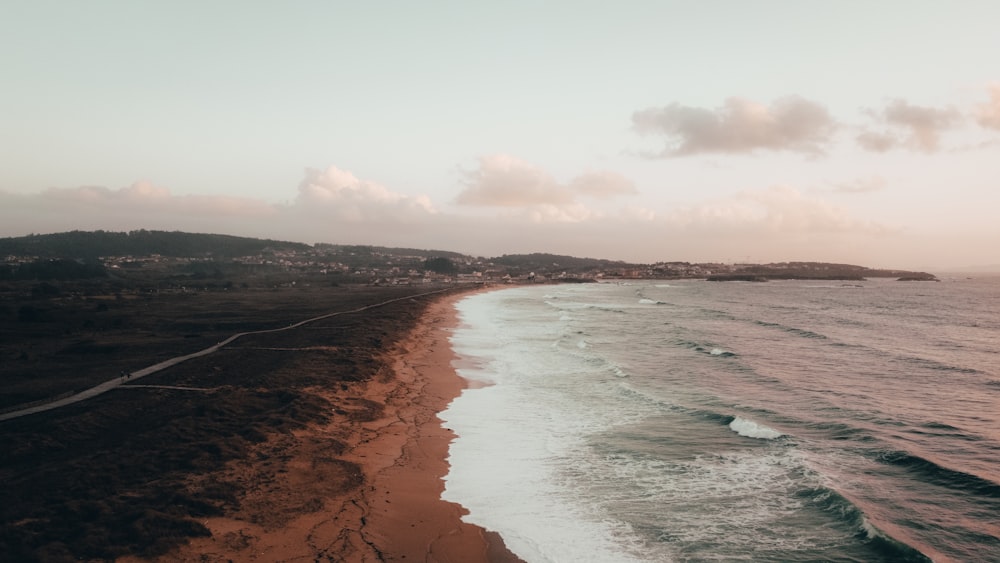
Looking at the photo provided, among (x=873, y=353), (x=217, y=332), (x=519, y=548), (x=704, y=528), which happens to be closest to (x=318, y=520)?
(x=519, y=548)

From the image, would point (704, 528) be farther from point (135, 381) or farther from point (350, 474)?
point (135, 381)

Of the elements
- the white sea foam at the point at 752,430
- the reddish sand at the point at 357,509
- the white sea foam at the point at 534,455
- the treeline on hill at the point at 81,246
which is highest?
the treeline on hill at the point at 81,246

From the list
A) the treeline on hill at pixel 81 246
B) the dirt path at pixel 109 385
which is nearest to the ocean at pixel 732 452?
the dirt path at pixel 109 385

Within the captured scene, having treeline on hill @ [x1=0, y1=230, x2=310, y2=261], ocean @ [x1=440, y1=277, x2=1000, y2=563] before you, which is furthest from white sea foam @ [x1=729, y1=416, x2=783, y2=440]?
treeline on hill @ [x1=0, y1=230, x2=310, y2=261]

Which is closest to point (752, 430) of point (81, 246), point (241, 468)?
point (241, 468)

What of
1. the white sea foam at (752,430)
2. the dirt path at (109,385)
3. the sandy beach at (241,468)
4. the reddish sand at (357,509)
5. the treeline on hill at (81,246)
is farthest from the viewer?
the treeline on hill at (81,246)

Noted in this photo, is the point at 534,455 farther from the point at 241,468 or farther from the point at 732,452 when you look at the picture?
the point at 241,468

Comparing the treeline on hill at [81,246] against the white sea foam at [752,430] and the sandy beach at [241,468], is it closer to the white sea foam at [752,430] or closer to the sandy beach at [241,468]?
the sandy beach at [241,468]
